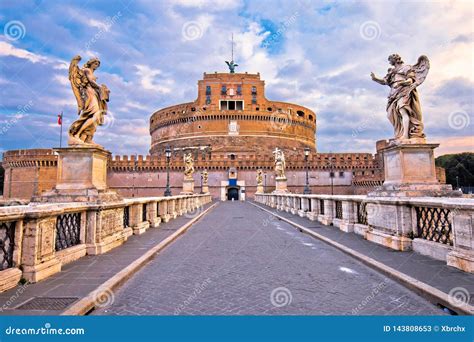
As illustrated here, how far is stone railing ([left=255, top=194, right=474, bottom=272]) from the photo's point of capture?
470cm

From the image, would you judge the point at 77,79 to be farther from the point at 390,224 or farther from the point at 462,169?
the point at 462,169

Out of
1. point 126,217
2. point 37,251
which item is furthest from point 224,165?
point 37,251

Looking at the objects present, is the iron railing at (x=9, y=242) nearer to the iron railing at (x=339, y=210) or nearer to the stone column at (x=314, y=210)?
the iron railing at (x=339, y=210)

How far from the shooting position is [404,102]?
304 inches

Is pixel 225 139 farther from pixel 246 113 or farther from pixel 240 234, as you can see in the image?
pixel 240 234

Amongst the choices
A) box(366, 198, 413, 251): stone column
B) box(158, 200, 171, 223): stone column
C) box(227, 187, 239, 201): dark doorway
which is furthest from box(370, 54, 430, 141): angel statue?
box(227, 187, 239, 201): dark doorway

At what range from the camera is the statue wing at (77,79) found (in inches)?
282

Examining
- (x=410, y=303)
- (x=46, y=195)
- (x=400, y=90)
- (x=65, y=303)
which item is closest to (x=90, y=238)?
(x=46, y=195)

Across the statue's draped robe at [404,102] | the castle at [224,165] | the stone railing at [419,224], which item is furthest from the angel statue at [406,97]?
the castle at [224,165]

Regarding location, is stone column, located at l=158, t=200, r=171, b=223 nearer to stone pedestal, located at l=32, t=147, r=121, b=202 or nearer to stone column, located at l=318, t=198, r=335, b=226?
stone pedestal, located at l=32, t=147, r=121, b=202

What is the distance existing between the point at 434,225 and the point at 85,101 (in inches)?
302

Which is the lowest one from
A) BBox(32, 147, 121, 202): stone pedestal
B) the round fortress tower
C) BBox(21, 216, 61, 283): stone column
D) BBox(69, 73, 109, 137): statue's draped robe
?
BBox(21, 216, 61, 283): stone column

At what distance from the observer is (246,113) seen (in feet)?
232

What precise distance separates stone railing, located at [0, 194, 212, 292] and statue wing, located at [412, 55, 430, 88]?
7.73 m
